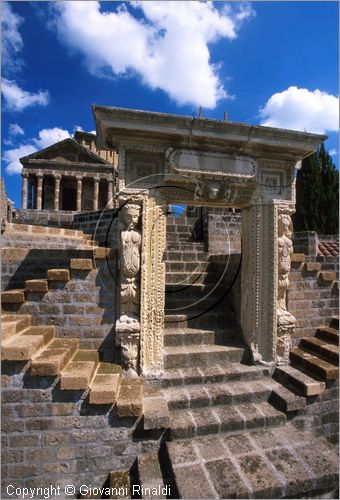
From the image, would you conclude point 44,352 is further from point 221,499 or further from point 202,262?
point 202,262

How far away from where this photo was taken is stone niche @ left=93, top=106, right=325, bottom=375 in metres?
3.23

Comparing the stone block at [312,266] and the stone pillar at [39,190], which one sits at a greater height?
the stone pillar at [39,190]

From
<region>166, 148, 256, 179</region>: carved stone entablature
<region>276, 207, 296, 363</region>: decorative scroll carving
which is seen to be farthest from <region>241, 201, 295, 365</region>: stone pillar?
<region>166, 148, 256, 179</region>: carved stone entablature

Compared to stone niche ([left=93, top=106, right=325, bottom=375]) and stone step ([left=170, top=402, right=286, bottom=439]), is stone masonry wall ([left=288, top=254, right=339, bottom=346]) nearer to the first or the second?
stone niche ([left=93, top=106, right=325, bottom=375])

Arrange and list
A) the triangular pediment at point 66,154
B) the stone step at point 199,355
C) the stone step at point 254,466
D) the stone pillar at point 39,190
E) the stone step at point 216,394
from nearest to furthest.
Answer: the stone step at point 254,466, the stone step at point 216,394, the stone step at point 199,355, the stone pillar at point 39,190, the triangular pediment at point 66,154

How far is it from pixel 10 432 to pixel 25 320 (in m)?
1.22

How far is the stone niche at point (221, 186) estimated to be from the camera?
127 inches

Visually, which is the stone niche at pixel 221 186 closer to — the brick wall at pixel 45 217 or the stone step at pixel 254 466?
the stone step at pixel 254 466

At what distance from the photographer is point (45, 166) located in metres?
21.7

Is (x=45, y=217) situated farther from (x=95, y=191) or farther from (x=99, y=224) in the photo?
(x=95, y=191)

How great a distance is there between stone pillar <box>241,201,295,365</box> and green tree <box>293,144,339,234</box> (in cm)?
1760

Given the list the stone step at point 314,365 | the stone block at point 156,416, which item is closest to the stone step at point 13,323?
the stone block at point 156,416

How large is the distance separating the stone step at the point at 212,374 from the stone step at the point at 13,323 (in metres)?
1.99

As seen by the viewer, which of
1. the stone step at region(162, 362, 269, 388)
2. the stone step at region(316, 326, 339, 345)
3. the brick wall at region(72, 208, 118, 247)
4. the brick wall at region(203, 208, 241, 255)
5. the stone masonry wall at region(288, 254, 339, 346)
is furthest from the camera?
the brick wall at region(72, 208, 118, 247)
